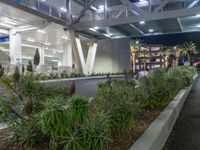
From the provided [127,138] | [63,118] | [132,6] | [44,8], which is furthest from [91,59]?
[63,118]

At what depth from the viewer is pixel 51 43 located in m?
38.8

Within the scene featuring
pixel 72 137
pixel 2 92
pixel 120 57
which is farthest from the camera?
pixel 120 57

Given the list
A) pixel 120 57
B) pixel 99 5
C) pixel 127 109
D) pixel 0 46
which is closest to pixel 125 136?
pixel 127 109

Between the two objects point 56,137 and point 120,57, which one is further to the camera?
point 120,57

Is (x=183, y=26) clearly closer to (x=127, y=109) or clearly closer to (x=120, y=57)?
(x=120, y=57)

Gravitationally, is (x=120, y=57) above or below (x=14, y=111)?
above

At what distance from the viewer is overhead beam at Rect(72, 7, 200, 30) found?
2452cm

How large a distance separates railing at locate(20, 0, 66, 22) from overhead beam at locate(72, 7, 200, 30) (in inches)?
79.8

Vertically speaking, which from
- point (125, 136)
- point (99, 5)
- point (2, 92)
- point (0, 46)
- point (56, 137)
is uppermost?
point (99, 5)

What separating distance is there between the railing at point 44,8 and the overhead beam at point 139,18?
203cm

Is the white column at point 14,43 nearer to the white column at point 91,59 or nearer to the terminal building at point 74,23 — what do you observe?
the terminal building at point 74,23

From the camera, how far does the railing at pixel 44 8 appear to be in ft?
73.9

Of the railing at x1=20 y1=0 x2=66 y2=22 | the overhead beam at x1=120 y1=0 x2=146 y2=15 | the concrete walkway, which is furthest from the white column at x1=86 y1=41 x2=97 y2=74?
the concrete walkway

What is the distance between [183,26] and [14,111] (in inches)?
1300
